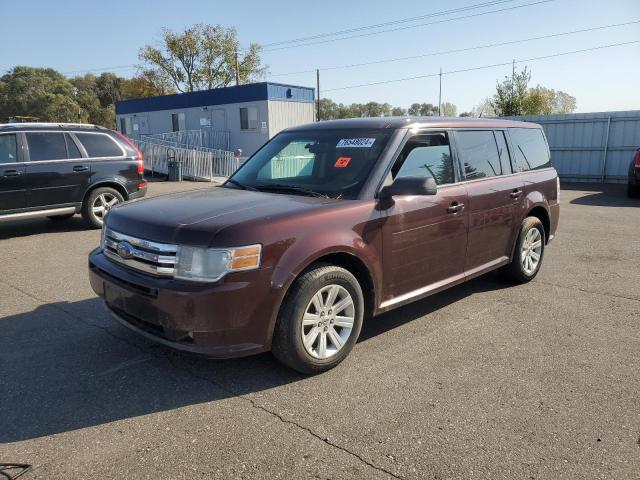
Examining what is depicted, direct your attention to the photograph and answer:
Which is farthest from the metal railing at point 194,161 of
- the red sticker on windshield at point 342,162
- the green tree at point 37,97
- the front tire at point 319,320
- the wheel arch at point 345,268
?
the green tree at point 37,97

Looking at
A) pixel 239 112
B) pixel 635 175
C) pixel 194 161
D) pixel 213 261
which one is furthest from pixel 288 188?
pixel 239 112

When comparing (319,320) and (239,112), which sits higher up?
(239,112)

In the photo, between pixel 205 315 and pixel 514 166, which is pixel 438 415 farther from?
pixel 514 166

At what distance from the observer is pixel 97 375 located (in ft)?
11.7

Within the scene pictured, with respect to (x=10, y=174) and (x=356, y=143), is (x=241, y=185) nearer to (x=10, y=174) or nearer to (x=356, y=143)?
(x=356, y=143)

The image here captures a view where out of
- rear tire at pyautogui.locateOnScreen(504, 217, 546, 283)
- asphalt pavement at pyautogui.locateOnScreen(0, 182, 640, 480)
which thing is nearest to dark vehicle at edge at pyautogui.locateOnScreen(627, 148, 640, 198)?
rear tire at pyautogui.locateOnScreen(504, 217, 546, 283)

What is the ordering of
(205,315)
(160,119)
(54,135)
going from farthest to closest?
1. (160,119)
2. (54,135)
3. (205,315)

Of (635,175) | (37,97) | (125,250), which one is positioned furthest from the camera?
(37,97)

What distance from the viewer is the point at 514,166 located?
17.9ft

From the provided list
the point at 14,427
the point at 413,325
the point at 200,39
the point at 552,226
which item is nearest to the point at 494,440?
the point at 413,325

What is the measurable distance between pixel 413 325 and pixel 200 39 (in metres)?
56.4

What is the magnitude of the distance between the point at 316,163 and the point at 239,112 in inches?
870

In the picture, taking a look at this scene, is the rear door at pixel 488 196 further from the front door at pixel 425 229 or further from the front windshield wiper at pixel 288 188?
the front windshield wiper at pixel 288 188

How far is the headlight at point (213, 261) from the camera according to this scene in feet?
10.0
